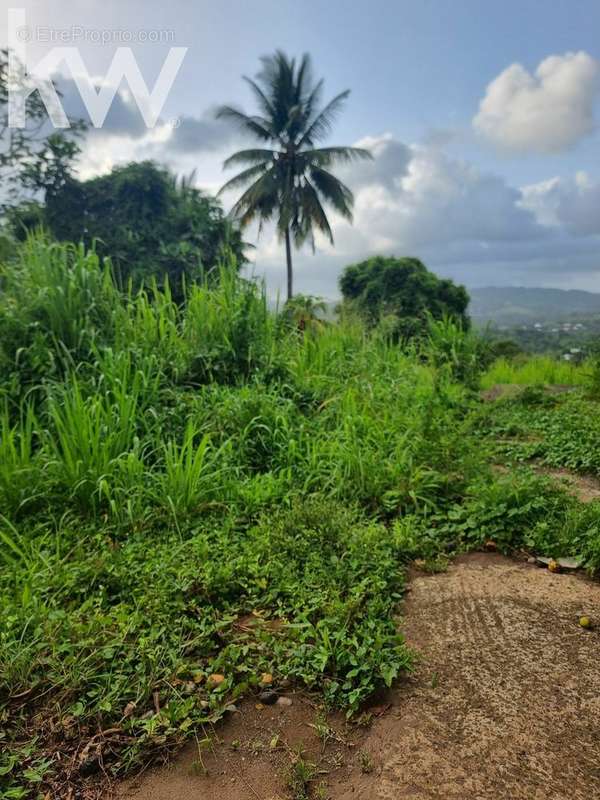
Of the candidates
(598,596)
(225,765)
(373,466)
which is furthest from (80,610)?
(598,596)

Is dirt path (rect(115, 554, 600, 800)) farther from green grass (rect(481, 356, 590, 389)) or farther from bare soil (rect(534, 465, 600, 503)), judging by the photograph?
green grass (rect(481, 356, 590, 389))

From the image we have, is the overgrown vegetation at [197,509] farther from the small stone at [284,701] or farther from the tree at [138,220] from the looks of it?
the tree at [138,220]

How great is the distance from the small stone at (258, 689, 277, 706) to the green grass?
17.3ft

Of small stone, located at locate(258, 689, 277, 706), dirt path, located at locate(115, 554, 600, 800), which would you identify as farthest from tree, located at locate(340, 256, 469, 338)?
small stone, located at locate(258, 689, 277, 706)

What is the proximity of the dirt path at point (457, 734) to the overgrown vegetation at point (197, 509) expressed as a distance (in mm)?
102

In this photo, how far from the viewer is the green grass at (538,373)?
6.43 meters

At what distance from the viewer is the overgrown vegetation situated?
1522 mm

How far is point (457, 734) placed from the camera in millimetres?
1369

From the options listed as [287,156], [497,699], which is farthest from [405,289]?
[497,699]

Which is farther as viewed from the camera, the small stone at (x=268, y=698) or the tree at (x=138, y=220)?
the tree at (x=138, y=220)

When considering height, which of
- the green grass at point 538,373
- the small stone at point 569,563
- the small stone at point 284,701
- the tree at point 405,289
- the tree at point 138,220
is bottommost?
the small stone at point 284,701

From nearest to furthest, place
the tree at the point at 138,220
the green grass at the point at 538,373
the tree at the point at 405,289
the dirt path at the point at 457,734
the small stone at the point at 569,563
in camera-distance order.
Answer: the dirt path at the point at 457,734, the small stone at the point at 569,563, the green grass at the point at 538,373, the tree at the point at 138,220, the tree at the point at 405,289

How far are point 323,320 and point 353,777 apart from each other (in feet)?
17.1

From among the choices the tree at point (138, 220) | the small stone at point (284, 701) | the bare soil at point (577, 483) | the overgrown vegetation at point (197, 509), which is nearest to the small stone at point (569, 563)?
the overgrown vegetation at point (197, 509)
